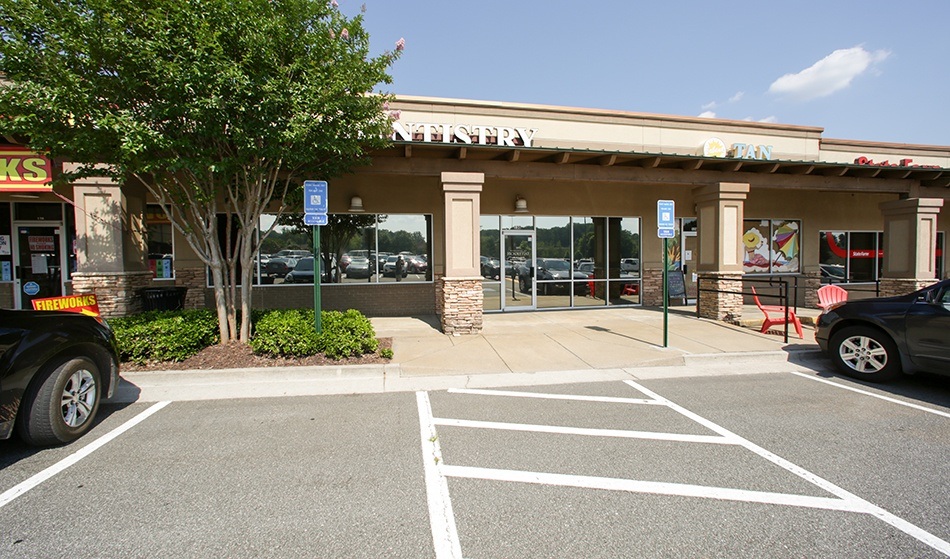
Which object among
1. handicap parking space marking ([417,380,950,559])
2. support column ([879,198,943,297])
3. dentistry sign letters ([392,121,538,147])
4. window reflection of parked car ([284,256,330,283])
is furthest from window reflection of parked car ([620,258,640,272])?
handicap parking space marking ([417,380,950,559])

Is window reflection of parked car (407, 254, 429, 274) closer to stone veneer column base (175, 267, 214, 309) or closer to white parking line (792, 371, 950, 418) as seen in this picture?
stone veneer column base (175, 267, 214, 309)

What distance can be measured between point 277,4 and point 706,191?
32.9 feet

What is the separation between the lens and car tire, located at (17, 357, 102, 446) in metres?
3.84

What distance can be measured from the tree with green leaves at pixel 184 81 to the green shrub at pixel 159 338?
189cm

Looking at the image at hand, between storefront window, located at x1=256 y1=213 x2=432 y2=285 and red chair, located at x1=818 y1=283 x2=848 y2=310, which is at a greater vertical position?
storefront window, located at x1=256 y1=213 x2=432 y2=285

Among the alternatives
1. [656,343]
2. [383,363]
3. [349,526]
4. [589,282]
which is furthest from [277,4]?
[589,282]

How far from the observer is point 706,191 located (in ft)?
36.7

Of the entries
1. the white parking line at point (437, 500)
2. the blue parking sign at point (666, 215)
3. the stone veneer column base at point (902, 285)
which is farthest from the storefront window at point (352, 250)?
the stone veneer column base at point (902, 285)

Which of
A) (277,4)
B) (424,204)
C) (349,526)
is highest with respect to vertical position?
(277,4)

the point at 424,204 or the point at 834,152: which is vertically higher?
the point at 834,152

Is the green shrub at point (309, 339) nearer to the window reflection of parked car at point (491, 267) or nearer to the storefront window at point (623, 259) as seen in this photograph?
the window reflection of parked car at point (491, 267)

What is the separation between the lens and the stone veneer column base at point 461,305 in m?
9.02

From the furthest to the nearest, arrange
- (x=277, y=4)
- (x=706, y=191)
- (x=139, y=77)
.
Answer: (x=706, y=191) < (x=277, y=4) < (x=139, y=77)

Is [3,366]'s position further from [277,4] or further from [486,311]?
[486,311]
